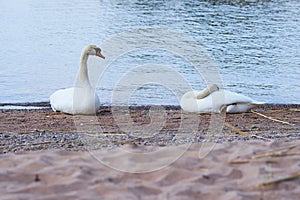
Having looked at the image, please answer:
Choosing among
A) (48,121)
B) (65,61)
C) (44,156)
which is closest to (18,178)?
(44,156)

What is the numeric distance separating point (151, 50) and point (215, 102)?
40.9 feet

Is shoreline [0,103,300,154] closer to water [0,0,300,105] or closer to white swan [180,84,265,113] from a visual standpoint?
white swan [180,84,265,113]

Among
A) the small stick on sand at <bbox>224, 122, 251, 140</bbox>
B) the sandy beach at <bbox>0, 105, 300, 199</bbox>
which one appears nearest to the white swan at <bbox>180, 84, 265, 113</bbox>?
the small stick on sand at <bbox>224, 122, 251, 140</bbox>

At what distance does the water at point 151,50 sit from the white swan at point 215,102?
331 centimetres

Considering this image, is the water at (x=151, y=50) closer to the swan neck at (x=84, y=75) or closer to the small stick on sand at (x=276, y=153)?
the swan neck at (x=84, y=75)

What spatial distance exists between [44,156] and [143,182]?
51.6 inches

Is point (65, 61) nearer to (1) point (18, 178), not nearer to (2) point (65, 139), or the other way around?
(2) point (65, 139)

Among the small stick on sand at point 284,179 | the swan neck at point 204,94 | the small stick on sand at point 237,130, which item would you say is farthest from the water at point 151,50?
the small stick on sand at point 284,179

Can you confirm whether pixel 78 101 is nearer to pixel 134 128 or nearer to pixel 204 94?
pixel 134 128

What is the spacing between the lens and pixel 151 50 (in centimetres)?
2375

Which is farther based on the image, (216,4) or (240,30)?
(216,4)

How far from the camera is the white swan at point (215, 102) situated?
11.6m

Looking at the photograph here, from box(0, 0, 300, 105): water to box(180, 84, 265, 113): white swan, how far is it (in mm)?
3310

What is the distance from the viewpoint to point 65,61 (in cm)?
2142
